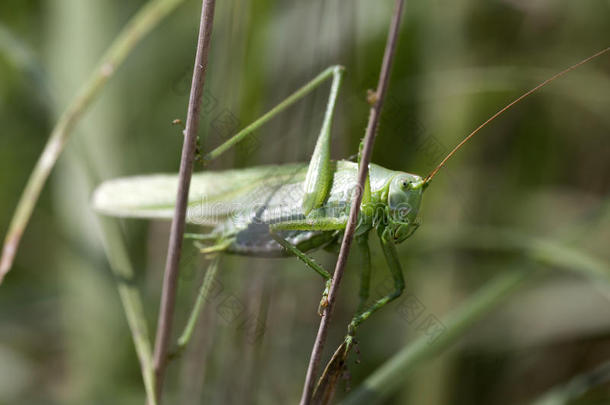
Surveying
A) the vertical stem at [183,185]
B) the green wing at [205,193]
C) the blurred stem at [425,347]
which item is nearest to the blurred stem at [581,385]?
the blurred stem at [425,347]

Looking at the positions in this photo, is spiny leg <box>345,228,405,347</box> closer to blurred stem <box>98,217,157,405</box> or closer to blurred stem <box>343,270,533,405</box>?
blurred stem <box>343,270,533,405</box>

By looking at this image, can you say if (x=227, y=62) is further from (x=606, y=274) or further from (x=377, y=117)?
(x=606, y=274)

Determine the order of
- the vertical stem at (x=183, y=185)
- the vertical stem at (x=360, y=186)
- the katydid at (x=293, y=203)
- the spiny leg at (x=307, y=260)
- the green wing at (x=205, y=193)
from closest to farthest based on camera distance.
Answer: the vertical stem at (x=360, y=186) < the vertical stem at (x=183, y=185) < the spiny leg at (x=307, y=260) < the katydid at (x=293, y=203) < the green wing at (x=205, y=193)

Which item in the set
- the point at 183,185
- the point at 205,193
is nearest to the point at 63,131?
the point at 205,193

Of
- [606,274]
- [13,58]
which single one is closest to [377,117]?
[606,274]

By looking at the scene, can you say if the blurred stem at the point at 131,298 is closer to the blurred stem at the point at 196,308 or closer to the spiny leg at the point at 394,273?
the blurred stem at the point at 196,308

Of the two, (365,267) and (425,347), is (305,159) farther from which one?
(425,347)

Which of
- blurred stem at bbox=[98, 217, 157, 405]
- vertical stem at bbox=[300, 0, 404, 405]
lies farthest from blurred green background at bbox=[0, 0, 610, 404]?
vertical stem at bbox=[300, 0, 404, 405]
